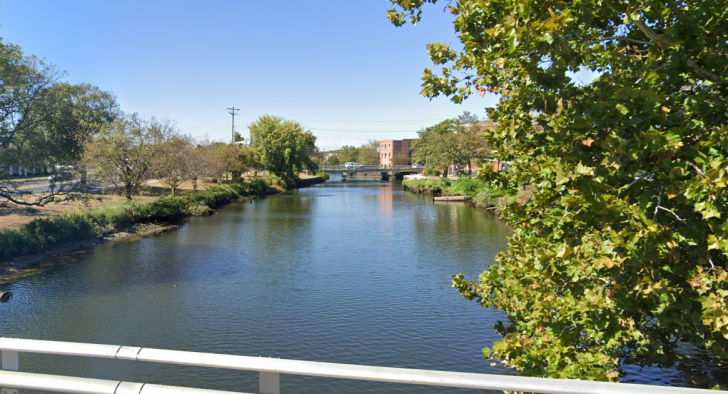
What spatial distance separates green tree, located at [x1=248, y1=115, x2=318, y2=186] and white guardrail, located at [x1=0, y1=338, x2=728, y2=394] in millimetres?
69323

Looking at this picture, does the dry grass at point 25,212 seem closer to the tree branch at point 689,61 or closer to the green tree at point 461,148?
the tree branch at point 689,61

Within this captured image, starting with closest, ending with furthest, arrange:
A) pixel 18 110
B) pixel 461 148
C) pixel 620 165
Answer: pixel 620 165
pixel 18 110
pixel 461 148

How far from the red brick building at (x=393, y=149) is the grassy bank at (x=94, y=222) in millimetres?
109590

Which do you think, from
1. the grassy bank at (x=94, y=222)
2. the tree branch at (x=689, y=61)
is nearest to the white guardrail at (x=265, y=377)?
the tree branch at (x=689, y=61)

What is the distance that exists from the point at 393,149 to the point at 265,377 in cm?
15125

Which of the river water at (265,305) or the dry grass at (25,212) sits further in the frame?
the dry grass at (25,212)

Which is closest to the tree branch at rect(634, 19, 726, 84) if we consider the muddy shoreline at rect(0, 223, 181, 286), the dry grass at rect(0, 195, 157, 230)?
the muddy shoreline at rect(0, 223, 181, 286)

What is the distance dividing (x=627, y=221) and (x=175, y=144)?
121 feet

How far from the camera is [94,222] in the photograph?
26656mm

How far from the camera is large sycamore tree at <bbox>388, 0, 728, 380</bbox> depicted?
475 cm

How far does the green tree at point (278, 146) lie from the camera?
72750 mm

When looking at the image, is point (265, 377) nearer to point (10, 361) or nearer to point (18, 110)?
point (10, 361)

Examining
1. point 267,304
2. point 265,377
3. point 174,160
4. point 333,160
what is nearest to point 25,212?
point 174,160

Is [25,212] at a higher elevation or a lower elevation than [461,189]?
lower
